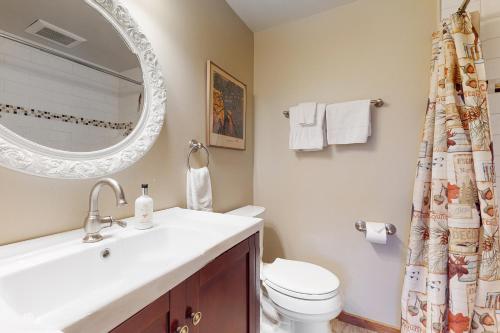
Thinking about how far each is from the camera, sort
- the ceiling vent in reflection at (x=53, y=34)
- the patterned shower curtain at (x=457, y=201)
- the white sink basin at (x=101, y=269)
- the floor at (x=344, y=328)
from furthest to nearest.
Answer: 1. the floor at (x=344, y=328)
2. the patterned shower curtain at (x=457, y=201)
3. the ceiling vent in reflection at (x=53, y=34)
4. the white sink basin at (x=101, y=269)

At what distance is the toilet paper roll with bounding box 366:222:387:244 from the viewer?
141 centimetres

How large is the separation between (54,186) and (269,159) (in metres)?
1.41

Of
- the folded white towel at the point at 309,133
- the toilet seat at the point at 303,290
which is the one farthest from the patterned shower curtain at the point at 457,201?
the folded white towel at the point at 309,133

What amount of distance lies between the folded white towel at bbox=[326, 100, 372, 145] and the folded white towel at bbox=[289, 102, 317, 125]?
0.34 ft

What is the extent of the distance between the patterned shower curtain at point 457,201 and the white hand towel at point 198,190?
3.76ft

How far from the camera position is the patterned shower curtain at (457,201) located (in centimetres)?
103

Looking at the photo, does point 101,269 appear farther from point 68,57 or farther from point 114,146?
point 68,57

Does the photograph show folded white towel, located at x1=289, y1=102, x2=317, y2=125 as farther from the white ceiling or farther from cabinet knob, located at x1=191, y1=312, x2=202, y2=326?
cabinet knob, located at x1=191, y1=312, x2=202, y2=326

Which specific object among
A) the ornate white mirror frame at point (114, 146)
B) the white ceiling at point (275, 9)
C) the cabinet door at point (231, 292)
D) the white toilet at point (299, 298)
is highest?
the white ceiling at point (275, 9)

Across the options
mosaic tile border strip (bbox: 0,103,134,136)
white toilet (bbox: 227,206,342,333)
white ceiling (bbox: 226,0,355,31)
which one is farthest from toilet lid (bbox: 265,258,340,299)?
white ceiling (bbox: 226,0,355,31)

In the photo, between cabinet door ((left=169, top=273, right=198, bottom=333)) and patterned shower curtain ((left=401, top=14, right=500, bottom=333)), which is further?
patterned shower curtain ((left=401, top=14, right=500, bottom=333))

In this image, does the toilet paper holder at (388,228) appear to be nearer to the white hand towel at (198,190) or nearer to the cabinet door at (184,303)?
the white hand towel at (198,190)

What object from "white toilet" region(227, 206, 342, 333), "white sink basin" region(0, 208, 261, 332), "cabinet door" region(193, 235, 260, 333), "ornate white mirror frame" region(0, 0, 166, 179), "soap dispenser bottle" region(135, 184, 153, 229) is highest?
"ornate white mirror frame" region(0, 0, 166, 179)

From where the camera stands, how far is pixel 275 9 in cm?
167
